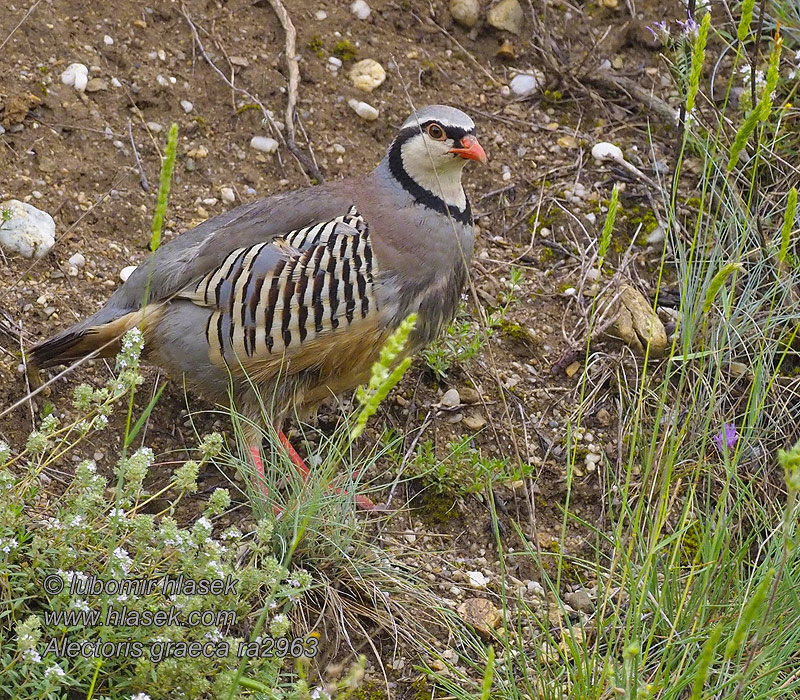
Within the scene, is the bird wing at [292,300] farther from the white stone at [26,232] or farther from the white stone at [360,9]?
the white stone at [360,9]

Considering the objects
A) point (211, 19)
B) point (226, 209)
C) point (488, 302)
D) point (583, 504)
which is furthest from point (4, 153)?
point (583, 504)

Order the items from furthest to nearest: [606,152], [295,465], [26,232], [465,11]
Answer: [465,11]
[606,152]
[26,232]
[295,465]

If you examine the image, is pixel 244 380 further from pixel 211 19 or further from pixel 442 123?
pixel 211 19

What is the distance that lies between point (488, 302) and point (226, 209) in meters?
1.34

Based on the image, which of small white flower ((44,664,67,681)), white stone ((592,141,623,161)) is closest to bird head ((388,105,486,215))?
white stone ((592,141,623,161))

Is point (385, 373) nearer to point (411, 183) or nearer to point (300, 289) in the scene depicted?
point (300, 289)

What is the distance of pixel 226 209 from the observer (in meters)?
4.89

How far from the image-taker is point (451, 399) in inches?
174

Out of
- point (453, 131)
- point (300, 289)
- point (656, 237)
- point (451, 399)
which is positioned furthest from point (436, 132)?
point (656, 237)

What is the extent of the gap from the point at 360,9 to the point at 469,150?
1.99 metres

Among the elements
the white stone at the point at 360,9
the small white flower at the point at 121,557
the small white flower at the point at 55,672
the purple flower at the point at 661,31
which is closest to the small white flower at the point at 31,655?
the small white flower at the point at 55,672

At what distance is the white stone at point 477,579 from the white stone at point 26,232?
7.54 feet

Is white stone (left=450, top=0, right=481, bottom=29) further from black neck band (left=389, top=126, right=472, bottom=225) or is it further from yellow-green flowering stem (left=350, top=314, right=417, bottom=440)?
yellow-green flowering stem (left=350, top=314, right=417, bottom=440)

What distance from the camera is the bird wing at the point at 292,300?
3855 mm
